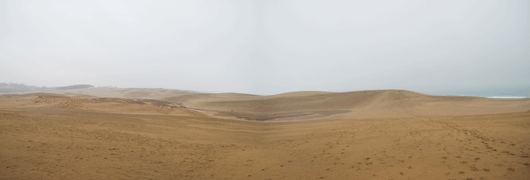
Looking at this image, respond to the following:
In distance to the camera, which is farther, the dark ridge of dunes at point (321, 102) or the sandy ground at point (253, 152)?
the dark ridge of dunes at point (321, 102)

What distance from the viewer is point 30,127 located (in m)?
7.21

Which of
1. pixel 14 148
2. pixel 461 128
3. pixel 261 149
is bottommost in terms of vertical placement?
pixel 261 149

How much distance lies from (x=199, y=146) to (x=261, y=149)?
2206 mm

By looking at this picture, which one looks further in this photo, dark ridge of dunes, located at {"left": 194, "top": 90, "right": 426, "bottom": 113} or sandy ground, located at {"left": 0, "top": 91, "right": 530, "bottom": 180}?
dark ridge of dunes, located at {"left": 194, "top": 90, "right": 426, "bottom": 113}

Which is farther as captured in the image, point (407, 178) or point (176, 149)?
point (176, 149)

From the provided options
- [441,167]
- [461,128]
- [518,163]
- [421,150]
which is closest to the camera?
[518,163]

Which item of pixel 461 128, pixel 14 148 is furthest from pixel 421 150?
pixel 14 148

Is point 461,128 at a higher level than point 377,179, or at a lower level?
higher

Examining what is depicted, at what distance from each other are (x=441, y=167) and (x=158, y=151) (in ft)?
23.3

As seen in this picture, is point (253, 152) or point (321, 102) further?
point (321, 102)

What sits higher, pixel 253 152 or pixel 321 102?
pixel 321 102

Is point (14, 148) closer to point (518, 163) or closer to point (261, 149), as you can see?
point (261, 149)

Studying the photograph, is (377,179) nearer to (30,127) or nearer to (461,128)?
(461,128)

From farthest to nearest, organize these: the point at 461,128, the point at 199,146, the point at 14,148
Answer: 1. the point at 199,146
2. the point at 461,128
3. the point at 14,148
